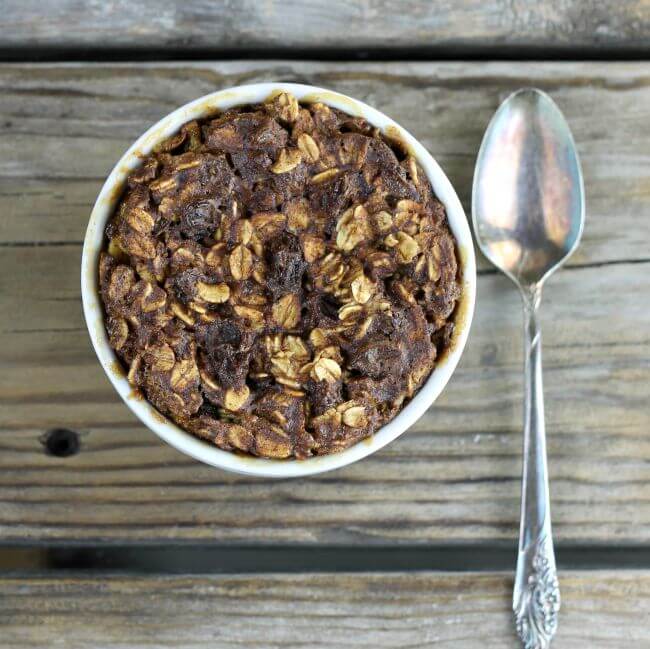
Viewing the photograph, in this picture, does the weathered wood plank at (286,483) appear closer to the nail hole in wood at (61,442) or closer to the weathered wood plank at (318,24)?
the nail hole in wood at (61,442)

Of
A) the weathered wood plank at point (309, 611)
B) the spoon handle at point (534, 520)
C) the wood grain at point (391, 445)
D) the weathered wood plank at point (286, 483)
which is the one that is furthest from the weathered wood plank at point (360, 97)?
the weathered wood plank at point (309, 611)

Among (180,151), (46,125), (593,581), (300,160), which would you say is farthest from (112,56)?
(593,581)

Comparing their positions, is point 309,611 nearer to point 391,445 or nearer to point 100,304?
point 391,445

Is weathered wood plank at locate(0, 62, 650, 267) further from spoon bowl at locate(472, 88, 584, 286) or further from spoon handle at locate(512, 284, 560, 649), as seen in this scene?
spoon handle at locate(512, 284, 560, 649)

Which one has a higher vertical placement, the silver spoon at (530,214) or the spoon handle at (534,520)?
the silver spoon at (530,214)

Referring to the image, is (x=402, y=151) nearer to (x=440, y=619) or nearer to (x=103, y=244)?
(x=103, y=244)

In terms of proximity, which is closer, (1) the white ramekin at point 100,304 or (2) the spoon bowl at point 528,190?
(1) the white ramekin at point 100,304

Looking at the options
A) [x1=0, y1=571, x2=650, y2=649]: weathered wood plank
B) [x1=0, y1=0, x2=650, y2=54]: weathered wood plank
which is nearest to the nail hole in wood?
[x1=0, y1=571, x2=650, y2=649]: weathered wood plank
